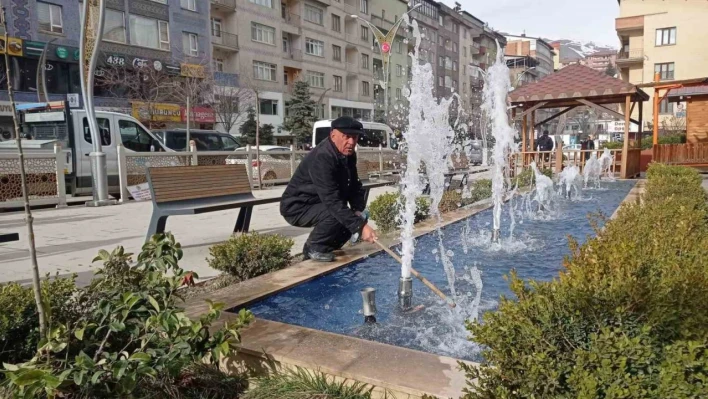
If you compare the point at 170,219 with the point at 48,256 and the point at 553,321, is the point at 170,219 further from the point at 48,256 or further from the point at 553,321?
the point at 553,321

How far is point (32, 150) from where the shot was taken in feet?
37.5

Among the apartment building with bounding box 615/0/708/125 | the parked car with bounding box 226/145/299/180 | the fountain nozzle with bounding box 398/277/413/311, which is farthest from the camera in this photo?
the apartment building with bounding box 615/0/708/125

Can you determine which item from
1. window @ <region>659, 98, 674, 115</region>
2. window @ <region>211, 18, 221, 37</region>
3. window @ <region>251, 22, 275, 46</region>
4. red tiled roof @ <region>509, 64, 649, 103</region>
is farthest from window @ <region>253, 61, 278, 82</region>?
window @ <region>659, 98, 674, 115</region>

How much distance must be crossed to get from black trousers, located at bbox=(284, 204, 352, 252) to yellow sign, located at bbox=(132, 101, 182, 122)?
78.7ft

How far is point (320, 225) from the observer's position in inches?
193

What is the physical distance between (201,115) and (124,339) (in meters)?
29.2

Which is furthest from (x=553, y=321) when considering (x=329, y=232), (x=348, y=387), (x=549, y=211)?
(x=549, y=211)

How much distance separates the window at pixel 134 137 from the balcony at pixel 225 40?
2225cm

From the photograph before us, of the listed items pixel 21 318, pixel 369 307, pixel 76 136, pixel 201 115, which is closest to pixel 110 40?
pixel 201 115

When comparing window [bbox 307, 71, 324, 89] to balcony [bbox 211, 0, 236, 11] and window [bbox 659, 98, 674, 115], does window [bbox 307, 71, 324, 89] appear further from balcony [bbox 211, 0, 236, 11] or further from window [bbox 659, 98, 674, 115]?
window [bbox 659, 98, 674, 115]

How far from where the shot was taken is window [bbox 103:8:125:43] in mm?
27766

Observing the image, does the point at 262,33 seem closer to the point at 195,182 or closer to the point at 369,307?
the point at 195,182

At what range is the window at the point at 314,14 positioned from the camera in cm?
4238

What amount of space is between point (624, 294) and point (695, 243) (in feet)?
3.70
